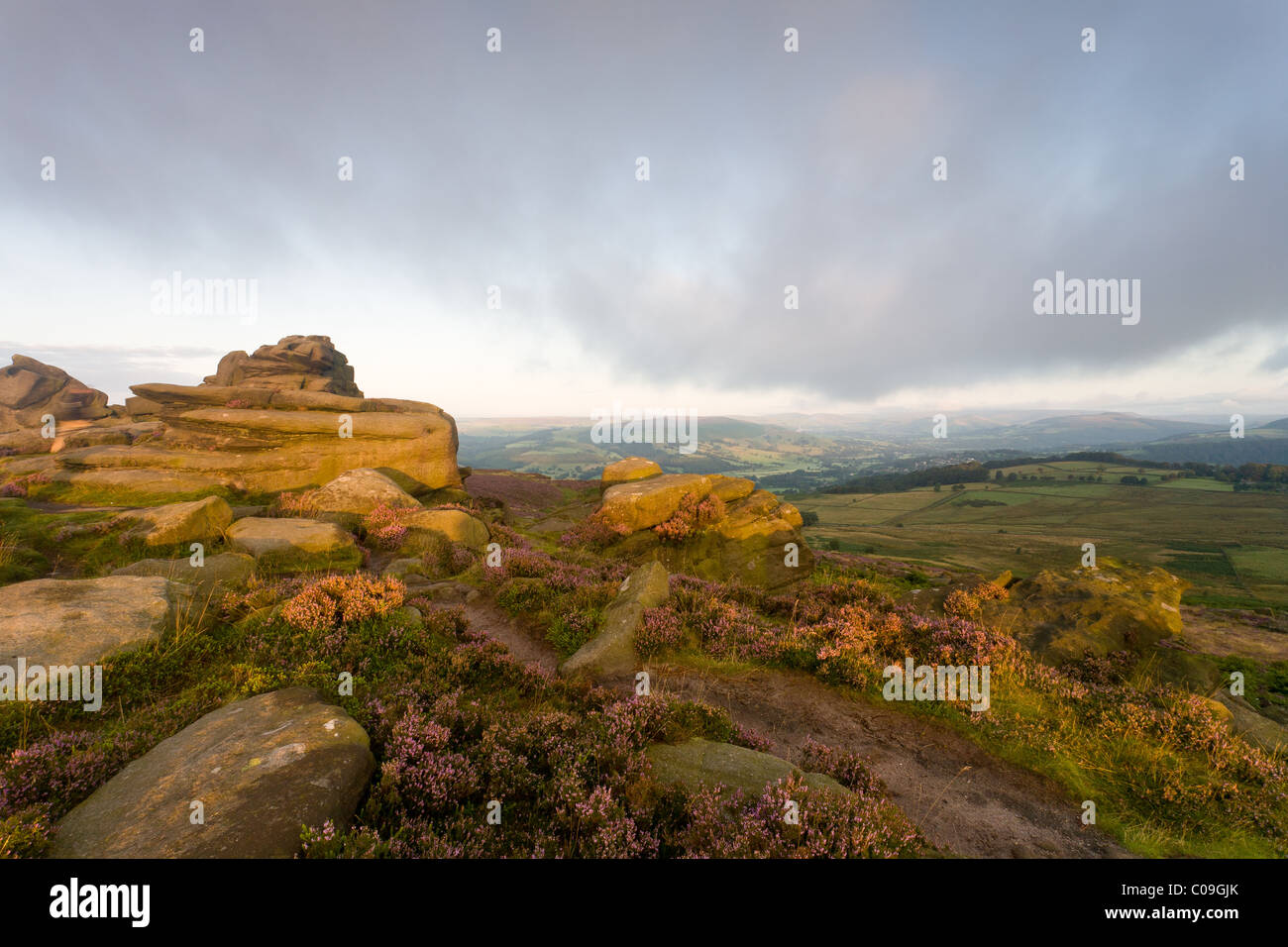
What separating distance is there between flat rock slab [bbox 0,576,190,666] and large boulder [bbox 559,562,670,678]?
723cm

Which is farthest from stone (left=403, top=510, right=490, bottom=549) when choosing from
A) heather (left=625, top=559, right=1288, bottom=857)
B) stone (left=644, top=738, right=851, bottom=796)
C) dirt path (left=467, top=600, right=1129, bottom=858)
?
stone (left=644, top=738, right=851, bottom=796)

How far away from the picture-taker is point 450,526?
18.8 meters

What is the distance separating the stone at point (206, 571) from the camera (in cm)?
1029

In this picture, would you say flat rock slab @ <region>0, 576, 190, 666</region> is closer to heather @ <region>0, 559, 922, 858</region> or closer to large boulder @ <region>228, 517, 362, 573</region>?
heather @ <region>0, 559, 922, 858</region>

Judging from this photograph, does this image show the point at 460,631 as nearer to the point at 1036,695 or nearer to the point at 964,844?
the point at 964,844

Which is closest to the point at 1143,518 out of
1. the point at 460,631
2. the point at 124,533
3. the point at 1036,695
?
the point at 1036,695

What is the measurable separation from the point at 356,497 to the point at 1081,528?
13364cm

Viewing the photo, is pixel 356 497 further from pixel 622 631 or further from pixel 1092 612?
pixel 1092 612

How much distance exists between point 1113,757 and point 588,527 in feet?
57.9

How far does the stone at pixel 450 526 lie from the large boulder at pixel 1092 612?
18879mm

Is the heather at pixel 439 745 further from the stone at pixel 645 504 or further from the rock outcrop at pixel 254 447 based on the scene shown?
the rock outcrop at pixel 254 447

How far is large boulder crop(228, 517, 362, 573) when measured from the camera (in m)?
13.5
